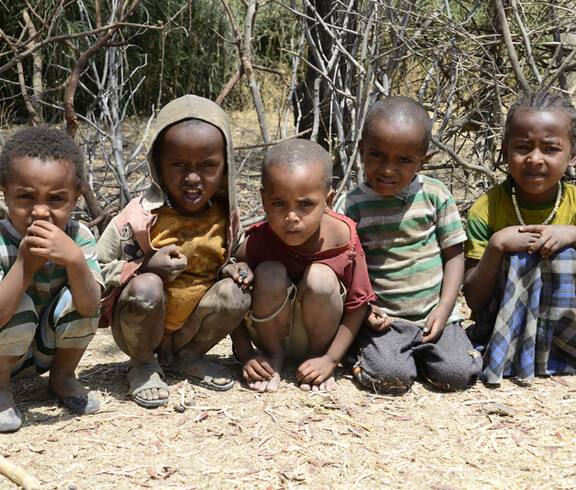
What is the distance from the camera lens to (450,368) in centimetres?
289

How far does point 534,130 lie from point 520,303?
770 mm

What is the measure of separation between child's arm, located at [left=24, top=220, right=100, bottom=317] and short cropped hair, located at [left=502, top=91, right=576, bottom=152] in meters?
1.96

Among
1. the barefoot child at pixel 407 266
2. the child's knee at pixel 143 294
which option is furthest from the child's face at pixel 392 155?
the child's knee at pixel 143 294

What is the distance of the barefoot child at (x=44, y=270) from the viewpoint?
2.38 meters

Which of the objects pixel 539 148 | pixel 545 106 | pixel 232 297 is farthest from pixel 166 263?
pixel 545 106

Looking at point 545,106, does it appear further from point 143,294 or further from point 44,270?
point 44,270

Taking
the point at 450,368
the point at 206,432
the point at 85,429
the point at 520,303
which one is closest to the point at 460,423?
the point at 450,368

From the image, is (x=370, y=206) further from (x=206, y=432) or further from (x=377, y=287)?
(x=206, y=432)

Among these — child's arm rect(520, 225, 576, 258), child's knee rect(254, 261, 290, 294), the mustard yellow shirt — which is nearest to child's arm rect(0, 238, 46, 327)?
the mustard yellow shirt

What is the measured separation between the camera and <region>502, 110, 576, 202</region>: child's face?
2.92m

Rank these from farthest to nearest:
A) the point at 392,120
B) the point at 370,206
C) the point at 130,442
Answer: the point at 370,206 → the point at 392,120 → the point at 130,442

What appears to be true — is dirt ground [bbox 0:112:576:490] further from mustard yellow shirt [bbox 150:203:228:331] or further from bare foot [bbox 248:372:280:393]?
mustard yellow shirt [bbox 150:203:228:331]

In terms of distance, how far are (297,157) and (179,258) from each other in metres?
0.64

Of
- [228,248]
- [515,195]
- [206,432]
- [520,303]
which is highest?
[515,195]
